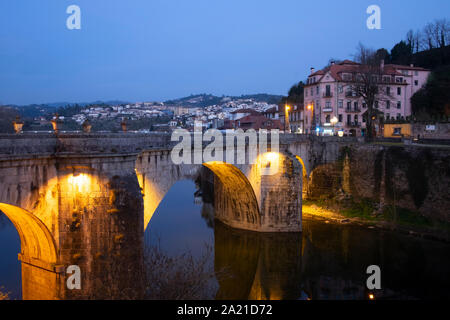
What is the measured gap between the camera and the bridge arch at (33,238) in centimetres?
1277

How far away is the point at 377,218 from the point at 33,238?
26283mm

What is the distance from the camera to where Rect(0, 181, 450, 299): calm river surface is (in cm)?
1992

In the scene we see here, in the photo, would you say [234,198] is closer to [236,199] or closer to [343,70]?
[236,199]

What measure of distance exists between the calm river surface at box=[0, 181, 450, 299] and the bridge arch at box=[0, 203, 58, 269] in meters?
5.27

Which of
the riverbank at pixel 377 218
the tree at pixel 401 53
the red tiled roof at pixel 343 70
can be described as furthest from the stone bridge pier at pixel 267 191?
the tree at pixel 401 53

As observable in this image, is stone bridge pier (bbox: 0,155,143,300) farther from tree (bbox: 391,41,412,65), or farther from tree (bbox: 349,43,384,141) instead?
tree (bbox: 391,41,412,65)

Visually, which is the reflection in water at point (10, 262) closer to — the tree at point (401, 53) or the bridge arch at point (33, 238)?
the bridge arch at point (33, 238)

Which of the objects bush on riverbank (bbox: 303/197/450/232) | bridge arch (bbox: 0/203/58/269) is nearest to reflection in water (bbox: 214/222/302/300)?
bush on riverbank (bbox: 303/197/450/232)

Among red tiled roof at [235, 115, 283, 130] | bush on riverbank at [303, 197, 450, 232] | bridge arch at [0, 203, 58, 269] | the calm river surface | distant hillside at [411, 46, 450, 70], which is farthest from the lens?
red tiled roof at [235, 115, 283, 130]

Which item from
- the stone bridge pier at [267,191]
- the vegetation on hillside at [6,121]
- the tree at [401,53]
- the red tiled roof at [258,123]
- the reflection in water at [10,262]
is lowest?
the reflection in water at [10,262]

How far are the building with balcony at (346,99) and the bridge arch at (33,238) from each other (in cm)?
3997

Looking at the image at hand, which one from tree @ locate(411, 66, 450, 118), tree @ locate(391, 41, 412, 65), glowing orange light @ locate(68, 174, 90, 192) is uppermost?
tree @ locate(391, 41, 412, 65)

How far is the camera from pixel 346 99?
2002 inches

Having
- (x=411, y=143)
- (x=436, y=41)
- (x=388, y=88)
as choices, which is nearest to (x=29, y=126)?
(x=411, y=143)
